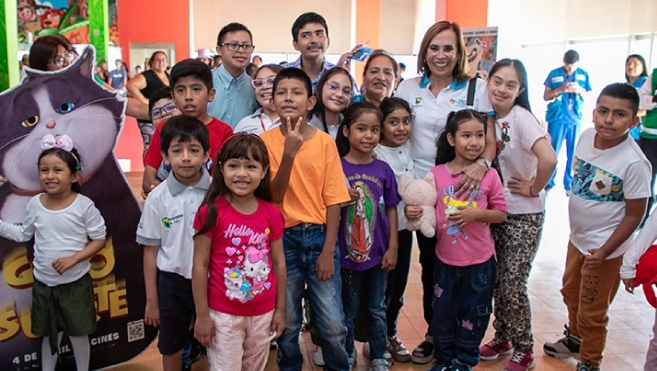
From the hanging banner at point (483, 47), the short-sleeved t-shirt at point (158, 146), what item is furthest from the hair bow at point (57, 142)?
the hanging banner at point (483, 47)

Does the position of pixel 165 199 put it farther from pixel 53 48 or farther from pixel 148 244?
pixel 53 48

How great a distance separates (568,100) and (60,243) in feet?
23.1

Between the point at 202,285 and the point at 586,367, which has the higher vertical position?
the point at 202,285

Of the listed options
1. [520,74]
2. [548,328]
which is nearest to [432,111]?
[520,74]

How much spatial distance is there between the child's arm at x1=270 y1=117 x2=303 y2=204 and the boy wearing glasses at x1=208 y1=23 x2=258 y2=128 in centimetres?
83

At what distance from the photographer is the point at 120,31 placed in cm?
1216

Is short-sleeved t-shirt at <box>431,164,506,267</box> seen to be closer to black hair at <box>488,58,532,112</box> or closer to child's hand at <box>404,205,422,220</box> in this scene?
child's hand at <box>404,205,422,220</box>

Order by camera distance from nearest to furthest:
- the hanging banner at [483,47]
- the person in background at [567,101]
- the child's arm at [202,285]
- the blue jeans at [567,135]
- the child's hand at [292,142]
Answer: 1. the child's arm at [202,285]
2. the child's hand at [292,142]
3. the hanging banner at [483,47]
4. the person in background at [567,101]
5. the blue jeans at [567,135]

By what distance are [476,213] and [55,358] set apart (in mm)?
1942

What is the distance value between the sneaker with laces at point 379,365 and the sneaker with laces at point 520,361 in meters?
0.62

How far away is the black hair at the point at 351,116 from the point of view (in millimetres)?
2312

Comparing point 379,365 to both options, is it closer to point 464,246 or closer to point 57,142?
point 464,246

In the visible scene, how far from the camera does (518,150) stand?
248 centimetres

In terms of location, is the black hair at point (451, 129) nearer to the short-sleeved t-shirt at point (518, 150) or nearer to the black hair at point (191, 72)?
the short-sleeved t-shirt at point (518, 150)
